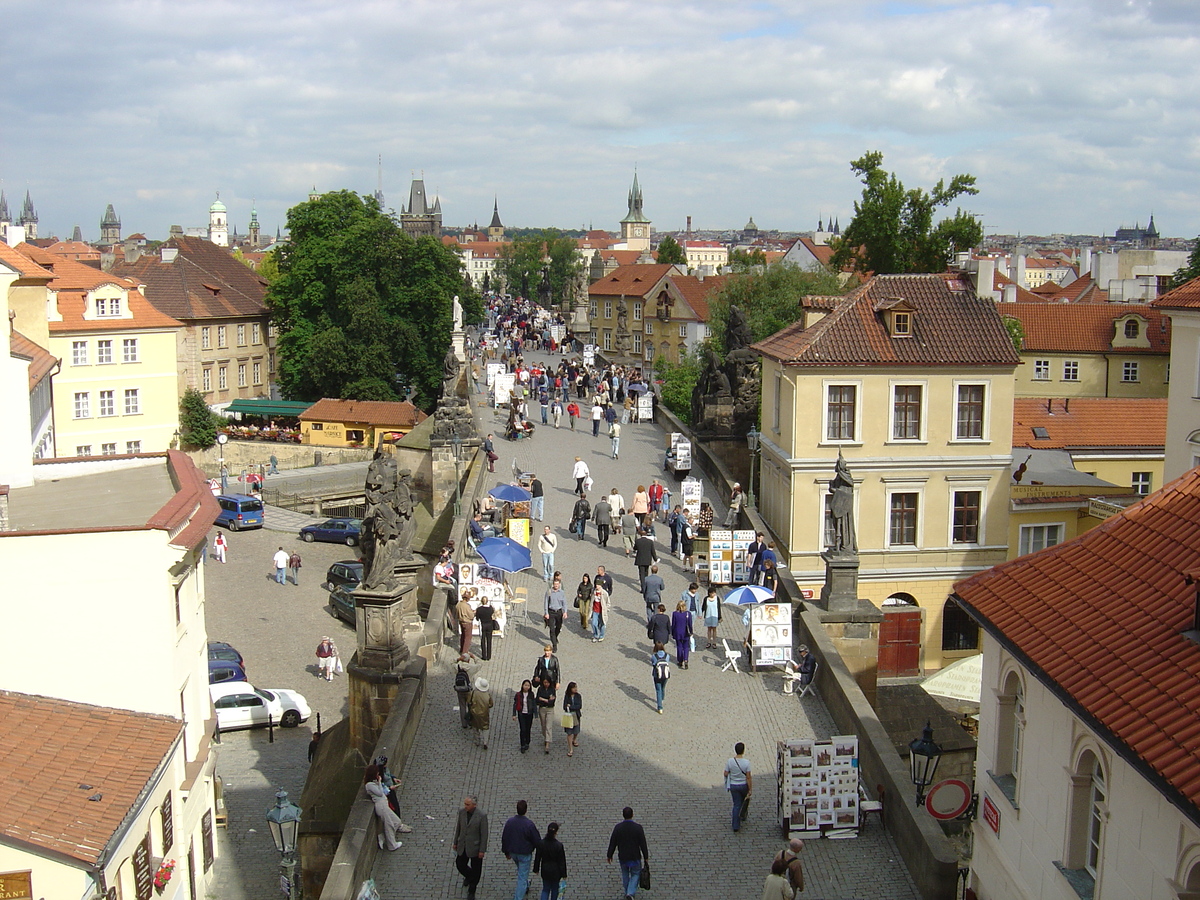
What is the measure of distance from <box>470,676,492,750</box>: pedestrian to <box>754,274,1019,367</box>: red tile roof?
53.2 ft

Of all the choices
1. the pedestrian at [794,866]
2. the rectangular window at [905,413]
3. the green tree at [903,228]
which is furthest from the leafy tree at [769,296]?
the pedestrian at [794,866]

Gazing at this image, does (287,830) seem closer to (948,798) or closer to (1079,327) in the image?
(948,798)

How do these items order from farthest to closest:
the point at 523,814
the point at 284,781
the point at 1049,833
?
the point at 284,781
the point at 523,814
the point at 1049,833

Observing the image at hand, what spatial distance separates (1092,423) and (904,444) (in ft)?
40.5

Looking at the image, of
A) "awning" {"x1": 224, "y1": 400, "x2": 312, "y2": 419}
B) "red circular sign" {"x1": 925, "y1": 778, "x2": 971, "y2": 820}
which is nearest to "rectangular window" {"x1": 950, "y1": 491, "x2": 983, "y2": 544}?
"red circular sign" {"x1": 925, "y1": 778, "x2": 971, "y2": 820}

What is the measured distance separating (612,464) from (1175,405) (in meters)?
15.2

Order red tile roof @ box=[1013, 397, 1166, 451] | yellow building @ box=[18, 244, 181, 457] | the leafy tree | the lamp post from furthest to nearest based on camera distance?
the leafy tree, yellow building @ box=[18, 244, 181, 457], red tile roof @ box=[1013, 397, 1166, 451], the lamp post

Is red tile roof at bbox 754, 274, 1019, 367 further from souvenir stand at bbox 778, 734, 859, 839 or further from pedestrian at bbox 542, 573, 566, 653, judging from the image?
souvenir stand at bbox 778, 734, 859, 839

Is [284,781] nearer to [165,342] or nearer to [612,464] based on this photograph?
[612,464]

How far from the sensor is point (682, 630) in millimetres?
18750

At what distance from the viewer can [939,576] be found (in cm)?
3131

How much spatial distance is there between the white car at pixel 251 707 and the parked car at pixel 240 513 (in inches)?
798

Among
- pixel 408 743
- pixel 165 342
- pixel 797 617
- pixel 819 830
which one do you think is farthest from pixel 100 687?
pixel 165 342

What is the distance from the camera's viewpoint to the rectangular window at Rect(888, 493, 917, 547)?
31.0 m
